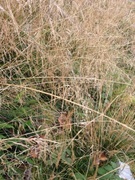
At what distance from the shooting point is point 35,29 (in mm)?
1905

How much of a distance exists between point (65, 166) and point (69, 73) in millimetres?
620

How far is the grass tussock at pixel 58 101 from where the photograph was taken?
145cm

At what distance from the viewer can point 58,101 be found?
1851 millimetres

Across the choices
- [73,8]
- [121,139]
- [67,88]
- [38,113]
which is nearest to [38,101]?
[38,113]

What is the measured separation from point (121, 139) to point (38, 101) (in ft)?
1.47

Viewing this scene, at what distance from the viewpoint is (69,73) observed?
1.93 meters

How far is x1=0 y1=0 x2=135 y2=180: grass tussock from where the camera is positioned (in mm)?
1445

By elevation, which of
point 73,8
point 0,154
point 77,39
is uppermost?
point 73,8

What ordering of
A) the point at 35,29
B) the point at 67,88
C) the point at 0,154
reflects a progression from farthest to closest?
the point at 35,29, the point at 67,88, the point at 0,154

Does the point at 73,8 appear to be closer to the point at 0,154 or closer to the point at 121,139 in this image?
the point at 121,139

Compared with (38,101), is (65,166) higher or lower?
lower

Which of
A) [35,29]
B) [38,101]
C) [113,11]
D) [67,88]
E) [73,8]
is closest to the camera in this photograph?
[38,101]

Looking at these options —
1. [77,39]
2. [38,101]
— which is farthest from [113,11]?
[38,101]

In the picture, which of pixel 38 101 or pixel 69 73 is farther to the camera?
pixel 69 73
